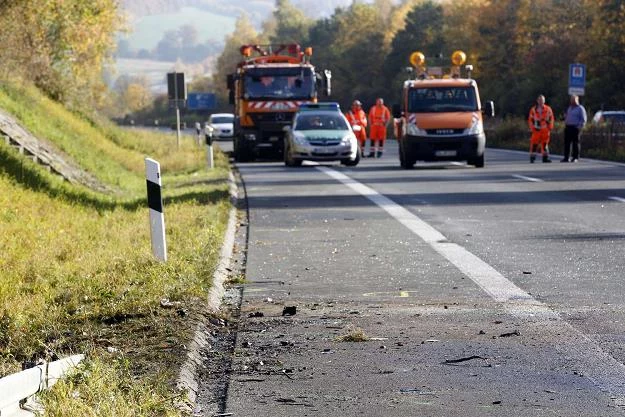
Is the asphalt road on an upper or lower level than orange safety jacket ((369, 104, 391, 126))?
upper

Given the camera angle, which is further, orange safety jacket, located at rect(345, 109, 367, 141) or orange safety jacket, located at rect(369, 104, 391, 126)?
orange safety jacket, located at rect(345, 109, 367, 141)

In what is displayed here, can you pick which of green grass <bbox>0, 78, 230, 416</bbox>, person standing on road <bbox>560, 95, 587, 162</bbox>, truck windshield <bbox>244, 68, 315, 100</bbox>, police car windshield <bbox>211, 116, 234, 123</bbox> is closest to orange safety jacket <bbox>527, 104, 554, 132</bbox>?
person standing on road <bbox>560, 95, 587, 162</bbox>

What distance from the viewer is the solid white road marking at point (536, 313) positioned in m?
7.71

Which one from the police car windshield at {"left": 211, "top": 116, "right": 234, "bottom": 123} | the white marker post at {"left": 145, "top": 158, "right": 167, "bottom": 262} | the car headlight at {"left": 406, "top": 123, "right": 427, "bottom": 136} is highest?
the white marker post at {"left": 145, "top": 158, "right": 167, "bottom": 262}

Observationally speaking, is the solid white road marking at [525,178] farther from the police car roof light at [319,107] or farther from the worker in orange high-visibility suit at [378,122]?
the worker in orange high-visibility suit at [378,122]

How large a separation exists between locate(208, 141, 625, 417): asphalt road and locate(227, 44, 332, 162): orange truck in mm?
20293

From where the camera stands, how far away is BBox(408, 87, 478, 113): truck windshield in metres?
34.3

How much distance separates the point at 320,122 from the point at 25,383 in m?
32.0

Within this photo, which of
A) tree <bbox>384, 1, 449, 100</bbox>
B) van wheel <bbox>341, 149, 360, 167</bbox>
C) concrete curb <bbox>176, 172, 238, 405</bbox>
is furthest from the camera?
tree <bbox>384, 1, 449, 100</bbox>

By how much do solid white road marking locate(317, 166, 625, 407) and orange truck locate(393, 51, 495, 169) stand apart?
16260 millimetres

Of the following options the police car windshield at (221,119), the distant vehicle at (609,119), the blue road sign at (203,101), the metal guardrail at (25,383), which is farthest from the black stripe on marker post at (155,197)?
the blue road sign at (203,101)

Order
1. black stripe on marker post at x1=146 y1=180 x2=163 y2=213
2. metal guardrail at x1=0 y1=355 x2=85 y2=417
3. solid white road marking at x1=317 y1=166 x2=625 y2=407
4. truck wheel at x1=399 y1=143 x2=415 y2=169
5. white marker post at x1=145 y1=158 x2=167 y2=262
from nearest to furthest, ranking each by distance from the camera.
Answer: metal guardrail at x1=0 y1=355 x2=85 y2=417, solid white road marking at x1=317 y1=166 x2=625 y2=407, white marker post at x1=145 y1=158 x2=167 y2=262, black stripe on marker post at x1=146 y1=180 x2=163 y2=213, truck wheel at x1=399 y1=143 x2=415 y2=169

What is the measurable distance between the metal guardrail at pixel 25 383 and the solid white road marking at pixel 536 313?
267 cm

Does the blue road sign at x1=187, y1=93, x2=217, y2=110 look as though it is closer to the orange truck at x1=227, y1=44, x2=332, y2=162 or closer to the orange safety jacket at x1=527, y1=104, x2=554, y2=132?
the orange truck at x1=227, y1=44, x2=332, y2=162
